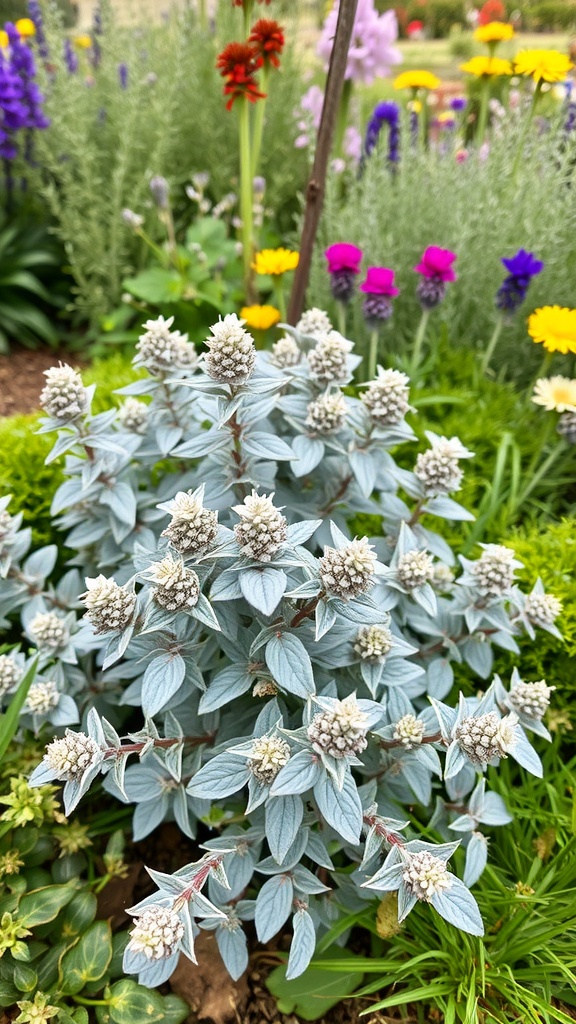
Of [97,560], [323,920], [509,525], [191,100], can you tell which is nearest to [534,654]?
[509,525]

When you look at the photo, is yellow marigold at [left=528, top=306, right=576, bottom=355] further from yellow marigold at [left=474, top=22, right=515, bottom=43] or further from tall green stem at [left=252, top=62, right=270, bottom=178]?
yellow marigold at [left=474, top=22, right=515, bottom=43]

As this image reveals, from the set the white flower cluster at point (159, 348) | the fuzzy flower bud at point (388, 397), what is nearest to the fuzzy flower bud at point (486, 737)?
the fuzzy flower bud at point (388, 397)

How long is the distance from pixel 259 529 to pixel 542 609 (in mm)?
953

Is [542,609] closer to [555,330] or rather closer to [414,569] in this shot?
[414,569]

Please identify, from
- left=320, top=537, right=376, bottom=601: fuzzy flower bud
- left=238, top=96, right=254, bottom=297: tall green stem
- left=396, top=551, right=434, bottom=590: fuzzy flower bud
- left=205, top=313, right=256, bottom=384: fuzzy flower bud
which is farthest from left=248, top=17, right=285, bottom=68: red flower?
left=320, top=537, right=376, bottom=601: fuzzy flower bud

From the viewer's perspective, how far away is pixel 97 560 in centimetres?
195

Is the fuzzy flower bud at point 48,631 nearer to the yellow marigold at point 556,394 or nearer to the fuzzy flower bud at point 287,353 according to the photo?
the fuzzy flower bud at point 287,353

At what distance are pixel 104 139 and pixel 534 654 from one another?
3.97 metres

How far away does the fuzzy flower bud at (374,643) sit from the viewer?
4.69 ft

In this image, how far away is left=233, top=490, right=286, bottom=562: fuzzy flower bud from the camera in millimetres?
1188

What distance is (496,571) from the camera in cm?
167

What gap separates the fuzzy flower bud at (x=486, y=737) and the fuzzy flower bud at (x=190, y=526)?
61 cm

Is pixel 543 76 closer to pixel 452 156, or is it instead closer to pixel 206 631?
pixel 452 156

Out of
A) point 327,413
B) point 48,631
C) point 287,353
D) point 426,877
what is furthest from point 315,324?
point 426,877
